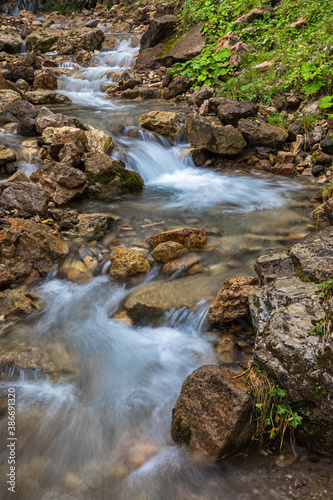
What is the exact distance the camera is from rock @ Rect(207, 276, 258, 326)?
347 cm

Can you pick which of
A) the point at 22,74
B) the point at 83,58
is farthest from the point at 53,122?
the point at 83,58

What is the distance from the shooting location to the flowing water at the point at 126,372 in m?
2.33

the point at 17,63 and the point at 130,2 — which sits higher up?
the point at 130,2

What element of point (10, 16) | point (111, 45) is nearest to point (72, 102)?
point (111, 45)

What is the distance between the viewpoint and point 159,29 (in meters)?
14.7

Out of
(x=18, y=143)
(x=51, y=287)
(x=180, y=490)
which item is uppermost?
(x=18, y=143)

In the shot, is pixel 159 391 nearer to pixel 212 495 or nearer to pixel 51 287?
pixel 212 495

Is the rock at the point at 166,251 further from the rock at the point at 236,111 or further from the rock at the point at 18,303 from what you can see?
the rock at the point at 236,111

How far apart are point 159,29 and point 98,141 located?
32.3 feet

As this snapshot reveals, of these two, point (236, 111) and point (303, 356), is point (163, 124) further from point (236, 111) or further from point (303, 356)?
point (303, 356)

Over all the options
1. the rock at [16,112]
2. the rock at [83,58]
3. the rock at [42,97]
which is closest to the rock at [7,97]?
Answer: the rock at [16,112]

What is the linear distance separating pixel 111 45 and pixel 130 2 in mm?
7370

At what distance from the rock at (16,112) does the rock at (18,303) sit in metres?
6.19

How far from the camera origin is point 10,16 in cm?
2369
